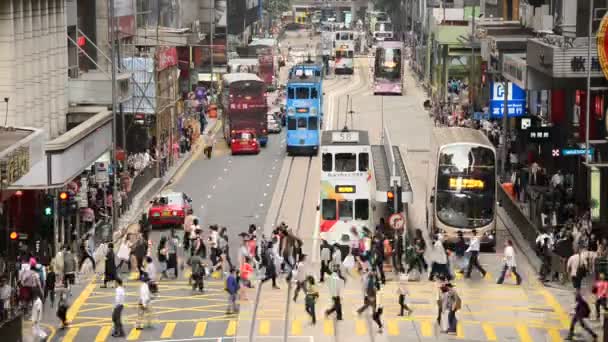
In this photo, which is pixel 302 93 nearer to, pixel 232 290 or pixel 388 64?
pixel 388 64

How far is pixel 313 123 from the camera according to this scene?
8169cm

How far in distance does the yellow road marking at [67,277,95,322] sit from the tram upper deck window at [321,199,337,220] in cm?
816

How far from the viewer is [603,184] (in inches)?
2047

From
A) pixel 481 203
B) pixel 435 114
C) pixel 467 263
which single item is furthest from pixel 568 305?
pixel 435 114

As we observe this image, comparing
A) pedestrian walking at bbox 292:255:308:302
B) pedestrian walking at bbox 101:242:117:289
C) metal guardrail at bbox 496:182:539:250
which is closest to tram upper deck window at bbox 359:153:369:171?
metal guardrail at bbox 496:182:539:250

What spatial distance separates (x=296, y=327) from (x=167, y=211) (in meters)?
19.9

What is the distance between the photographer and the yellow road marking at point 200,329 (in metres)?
38.9

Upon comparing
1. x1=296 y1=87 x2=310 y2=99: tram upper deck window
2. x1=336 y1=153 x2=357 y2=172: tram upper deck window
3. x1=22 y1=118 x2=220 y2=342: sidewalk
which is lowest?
x1=22 y1=118 x2=220 y2=342: sidewalk

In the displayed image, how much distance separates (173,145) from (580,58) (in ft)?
105

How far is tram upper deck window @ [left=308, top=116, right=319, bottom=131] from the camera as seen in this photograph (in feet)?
268

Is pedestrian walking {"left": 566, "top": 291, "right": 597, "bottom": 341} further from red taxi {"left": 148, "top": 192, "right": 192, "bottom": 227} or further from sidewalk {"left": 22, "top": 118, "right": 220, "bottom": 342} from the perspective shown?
Result: red taxi {"left": 148, "top": 192, "right": 192, "bottom": 227}

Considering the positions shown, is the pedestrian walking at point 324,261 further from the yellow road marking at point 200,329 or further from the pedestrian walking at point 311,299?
the yellow road marking at point 200,329

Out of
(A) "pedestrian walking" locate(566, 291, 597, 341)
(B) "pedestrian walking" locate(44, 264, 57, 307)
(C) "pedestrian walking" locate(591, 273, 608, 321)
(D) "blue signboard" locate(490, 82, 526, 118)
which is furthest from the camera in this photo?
(D) "blue signboard" locate(490, 82, 526, 118)

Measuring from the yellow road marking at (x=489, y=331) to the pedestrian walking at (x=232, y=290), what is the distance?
624 centimetres
